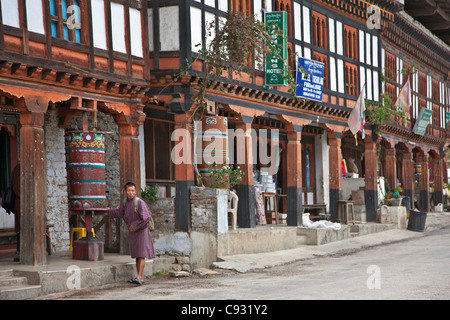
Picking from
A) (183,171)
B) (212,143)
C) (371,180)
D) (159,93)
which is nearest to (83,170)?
(183,171)

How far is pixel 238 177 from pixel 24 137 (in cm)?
577

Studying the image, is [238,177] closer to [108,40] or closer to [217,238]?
[217,238]

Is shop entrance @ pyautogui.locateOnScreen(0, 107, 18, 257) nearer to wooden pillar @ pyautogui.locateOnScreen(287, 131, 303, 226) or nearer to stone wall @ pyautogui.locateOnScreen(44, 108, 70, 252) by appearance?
stone wall @ pyautogui.locateOnScreen(44, 108, 70, 252)

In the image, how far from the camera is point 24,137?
12.6 m

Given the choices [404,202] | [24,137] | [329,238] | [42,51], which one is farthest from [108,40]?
[404,202]

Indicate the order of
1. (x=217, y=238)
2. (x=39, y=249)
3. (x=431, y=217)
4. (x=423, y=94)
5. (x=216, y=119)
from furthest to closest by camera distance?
1. (x=423, y=94)
2. (x=431, y=217)
3. (x=216, y=119)
4. (x=217, y=238)
5. (x=39, y=249)

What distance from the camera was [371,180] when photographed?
25.9 m

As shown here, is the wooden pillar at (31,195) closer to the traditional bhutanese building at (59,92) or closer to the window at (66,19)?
the traditional bhutanese building at (59,92)

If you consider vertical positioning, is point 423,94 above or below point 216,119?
above

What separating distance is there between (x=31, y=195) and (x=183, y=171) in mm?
4222

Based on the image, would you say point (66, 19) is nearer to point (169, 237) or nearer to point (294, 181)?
point (169, 237)

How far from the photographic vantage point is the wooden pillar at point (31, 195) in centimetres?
1245

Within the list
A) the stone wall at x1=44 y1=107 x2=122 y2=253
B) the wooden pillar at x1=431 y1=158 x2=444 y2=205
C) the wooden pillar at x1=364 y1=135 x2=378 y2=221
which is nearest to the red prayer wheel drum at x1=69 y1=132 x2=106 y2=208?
the stone wall at x1=44 y1=107 x2=122 y2=253

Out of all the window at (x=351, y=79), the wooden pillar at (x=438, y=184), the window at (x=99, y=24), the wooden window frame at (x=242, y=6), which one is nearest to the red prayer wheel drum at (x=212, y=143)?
the wooden window frame at (x=242, y=6)
